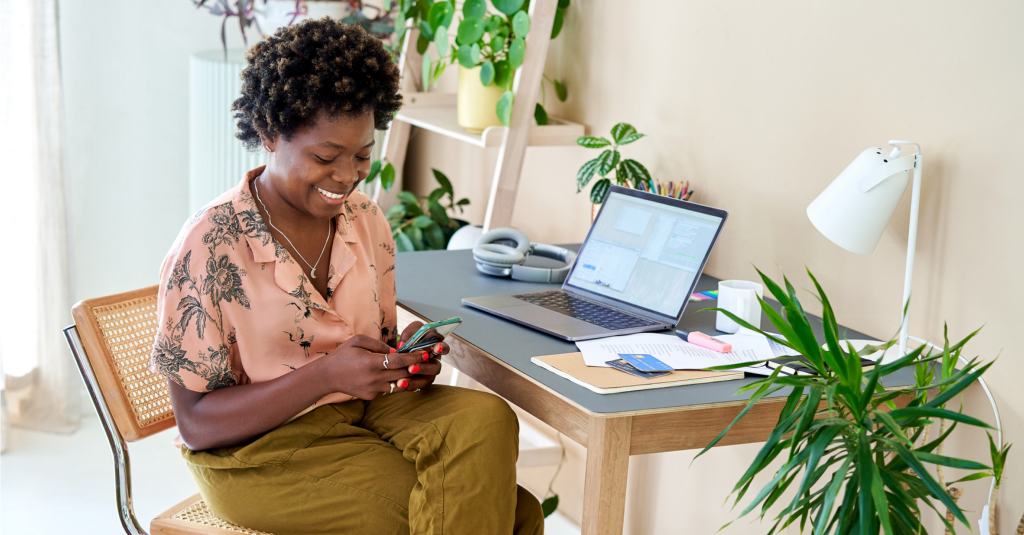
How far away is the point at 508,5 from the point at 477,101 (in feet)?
0.81

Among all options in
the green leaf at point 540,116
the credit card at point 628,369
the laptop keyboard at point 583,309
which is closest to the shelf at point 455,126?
Result: the green leaf at point 540,116

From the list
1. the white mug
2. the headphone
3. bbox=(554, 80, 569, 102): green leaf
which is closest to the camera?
the white mug

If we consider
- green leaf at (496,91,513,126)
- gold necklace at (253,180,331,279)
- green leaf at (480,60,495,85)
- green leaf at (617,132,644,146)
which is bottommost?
gold necklace at (253,180,331,279)

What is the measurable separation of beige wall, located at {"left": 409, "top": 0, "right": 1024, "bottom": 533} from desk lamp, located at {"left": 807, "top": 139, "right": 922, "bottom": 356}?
0.09 meters

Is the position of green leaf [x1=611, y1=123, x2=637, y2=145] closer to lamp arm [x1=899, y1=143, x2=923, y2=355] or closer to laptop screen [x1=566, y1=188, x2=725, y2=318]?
laptop screen [x1=566, y1=188, x2=725, y2=318]

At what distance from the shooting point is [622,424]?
1508mm

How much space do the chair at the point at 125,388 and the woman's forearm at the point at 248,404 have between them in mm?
140

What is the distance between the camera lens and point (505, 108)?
97.5 inches

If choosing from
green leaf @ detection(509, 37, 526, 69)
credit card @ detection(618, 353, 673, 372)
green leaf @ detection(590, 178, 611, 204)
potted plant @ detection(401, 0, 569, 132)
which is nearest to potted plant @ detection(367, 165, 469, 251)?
potted plant @ detection(401, 0, 569, 132)

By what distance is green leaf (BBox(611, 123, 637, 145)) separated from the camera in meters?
2.31

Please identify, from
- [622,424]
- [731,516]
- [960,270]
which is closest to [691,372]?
[622,424]

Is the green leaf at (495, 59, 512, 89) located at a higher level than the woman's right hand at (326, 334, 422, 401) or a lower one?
higher

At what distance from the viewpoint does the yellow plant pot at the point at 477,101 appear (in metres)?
2.62

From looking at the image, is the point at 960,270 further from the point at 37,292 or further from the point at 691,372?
the point at 37,292
